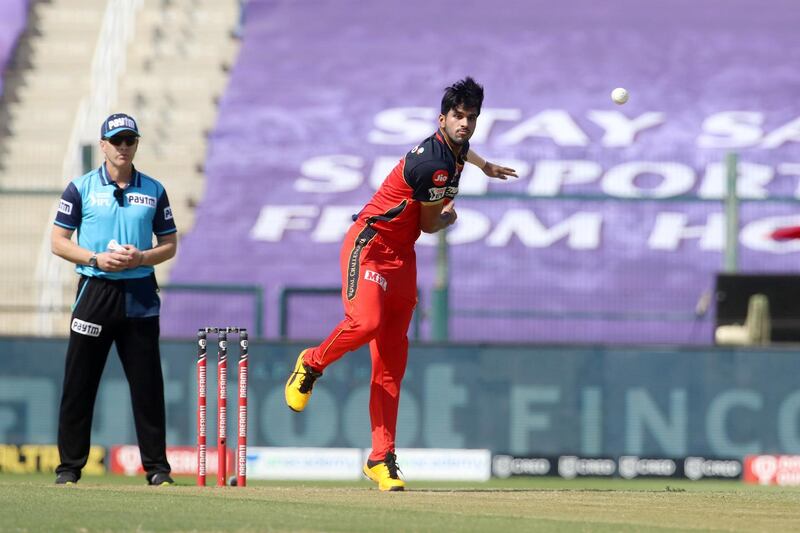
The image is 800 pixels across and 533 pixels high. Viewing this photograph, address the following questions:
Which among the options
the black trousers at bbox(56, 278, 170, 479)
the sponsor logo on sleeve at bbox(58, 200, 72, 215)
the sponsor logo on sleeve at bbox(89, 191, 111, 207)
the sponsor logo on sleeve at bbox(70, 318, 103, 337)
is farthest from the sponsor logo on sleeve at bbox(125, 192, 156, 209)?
the sponsor logo on sleeve at bbox(70, 318, 103, 337)

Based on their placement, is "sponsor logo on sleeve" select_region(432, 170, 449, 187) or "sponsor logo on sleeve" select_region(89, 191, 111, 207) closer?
"sponsor logo on sleeve" select_region(432, 170, 449, 187)

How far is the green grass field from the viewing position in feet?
25.2

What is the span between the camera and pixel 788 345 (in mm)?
15891

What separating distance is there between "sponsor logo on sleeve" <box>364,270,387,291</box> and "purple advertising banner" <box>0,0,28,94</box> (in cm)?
1984

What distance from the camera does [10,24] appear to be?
29.0m

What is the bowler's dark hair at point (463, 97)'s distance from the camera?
30.2ft

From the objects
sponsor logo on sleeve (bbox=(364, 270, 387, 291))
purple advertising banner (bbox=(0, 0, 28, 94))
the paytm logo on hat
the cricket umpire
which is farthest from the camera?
purple advertising banner (bbox=(0, 0, 28, 94))

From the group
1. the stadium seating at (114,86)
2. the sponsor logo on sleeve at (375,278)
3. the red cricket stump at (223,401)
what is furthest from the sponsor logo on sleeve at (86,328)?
the stadium seating at (114,86)

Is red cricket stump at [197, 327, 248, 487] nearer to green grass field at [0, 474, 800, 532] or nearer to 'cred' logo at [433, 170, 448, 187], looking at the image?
green grass field at [0, 474, 800, 532]

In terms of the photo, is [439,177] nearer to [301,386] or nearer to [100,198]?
[301,386]

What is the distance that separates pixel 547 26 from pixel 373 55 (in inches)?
138

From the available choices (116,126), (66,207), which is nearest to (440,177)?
(116,126)

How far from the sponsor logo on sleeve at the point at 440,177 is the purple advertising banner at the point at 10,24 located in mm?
20033

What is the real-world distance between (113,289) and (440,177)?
226cm
